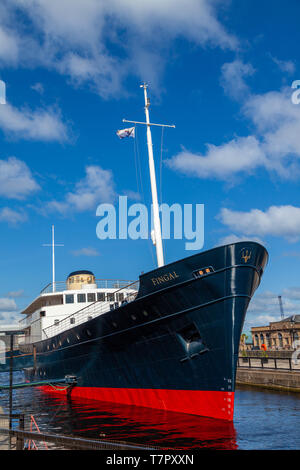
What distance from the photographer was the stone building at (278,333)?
55.8m

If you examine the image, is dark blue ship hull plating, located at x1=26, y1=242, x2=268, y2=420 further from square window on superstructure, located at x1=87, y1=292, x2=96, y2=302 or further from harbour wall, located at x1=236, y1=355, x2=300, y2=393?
harbour wall, located at x1=236, y1=355, x2=300, y2=393

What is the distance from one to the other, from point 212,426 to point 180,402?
176 cm

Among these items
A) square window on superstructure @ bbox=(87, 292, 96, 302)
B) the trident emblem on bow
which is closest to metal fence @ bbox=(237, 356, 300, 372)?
square window on superstructure @ bbox=(87, 292, 96, 302)

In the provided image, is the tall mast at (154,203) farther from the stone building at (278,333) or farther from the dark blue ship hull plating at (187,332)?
the stone building at (278,333)

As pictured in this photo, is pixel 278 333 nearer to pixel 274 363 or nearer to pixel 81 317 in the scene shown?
pixel 274 363

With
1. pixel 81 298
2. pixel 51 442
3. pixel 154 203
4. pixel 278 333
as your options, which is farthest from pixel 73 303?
pixel 278 333

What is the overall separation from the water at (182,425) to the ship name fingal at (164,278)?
4.65 m

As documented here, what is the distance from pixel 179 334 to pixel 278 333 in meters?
52.4

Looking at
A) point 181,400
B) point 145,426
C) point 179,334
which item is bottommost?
point 145,426

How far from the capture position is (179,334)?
1413 cm

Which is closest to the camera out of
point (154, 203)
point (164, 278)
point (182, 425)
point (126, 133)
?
point (182, 425)

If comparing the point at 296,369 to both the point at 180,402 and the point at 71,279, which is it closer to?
the point at 180,402

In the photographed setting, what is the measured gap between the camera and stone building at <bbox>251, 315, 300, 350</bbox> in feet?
183

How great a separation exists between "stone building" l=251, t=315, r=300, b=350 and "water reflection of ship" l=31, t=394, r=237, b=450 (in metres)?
43.2
